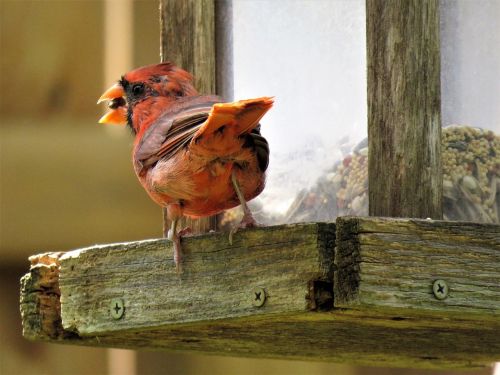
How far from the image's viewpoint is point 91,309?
11.4 feet

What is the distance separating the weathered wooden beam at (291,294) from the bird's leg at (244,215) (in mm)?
19

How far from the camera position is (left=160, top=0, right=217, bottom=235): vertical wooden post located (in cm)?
374

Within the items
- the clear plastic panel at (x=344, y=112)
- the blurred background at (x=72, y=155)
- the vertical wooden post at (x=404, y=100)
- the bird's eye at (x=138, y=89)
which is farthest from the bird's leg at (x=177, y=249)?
the bird's eye at (x=138, y=89)

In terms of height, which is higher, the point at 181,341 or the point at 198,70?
the point at 198,70

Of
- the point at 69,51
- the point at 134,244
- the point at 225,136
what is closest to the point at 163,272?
the point at 134,244

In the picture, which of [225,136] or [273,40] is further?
[273,40]

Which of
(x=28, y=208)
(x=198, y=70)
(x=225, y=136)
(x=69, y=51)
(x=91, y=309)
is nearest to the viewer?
(x=225, y=136)

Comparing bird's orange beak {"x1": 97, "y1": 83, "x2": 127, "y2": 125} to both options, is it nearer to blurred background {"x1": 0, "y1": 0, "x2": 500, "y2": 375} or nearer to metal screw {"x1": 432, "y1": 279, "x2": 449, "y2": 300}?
blurred background {"x1": 0, "y1": 0, "x2": 500, "y2": 375}

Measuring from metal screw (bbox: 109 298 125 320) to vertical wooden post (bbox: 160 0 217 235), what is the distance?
39 centimetres

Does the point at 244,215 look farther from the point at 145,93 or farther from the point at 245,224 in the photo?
the point at 145,93

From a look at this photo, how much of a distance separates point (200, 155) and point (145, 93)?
0.59 m

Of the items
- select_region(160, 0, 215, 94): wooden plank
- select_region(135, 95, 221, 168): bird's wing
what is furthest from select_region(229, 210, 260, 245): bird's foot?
select_region(160, 0, 215, 94): wooden plank

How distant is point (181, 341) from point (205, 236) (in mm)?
514

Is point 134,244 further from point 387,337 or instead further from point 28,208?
point 28,208
